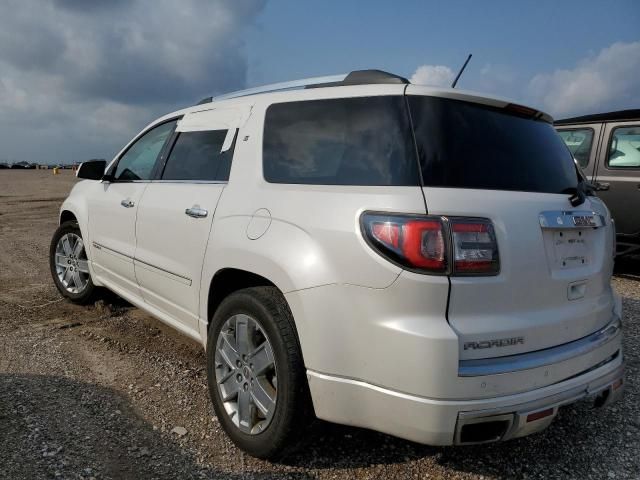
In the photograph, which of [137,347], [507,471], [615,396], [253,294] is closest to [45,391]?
[137,347]

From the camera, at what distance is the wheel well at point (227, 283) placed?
2.73 metres

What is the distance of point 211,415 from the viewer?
305cm

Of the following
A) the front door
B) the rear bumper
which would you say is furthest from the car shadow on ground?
the front door

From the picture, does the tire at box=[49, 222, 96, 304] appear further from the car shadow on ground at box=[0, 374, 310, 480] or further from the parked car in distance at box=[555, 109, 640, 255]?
the parked car in distance at box=[555, 109, 640, 255]

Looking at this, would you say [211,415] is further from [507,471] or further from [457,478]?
[507,471]

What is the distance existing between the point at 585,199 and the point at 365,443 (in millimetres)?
1706

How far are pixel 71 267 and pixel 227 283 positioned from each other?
2.85 m

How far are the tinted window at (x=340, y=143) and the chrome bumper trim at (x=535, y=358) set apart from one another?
0.75 meters

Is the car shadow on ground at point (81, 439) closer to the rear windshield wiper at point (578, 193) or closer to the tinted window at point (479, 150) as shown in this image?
the tinted window at point (479, 150)

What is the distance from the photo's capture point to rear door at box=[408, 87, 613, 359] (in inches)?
79.7

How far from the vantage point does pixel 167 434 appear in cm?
284

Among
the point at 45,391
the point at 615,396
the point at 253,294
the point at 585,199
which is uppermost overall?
the point at 585,199

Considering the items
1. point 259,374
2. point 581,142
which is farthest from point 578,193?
point 581,142

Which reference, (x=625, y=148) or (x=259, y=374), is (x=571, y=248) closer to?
(x=259, y=374)
